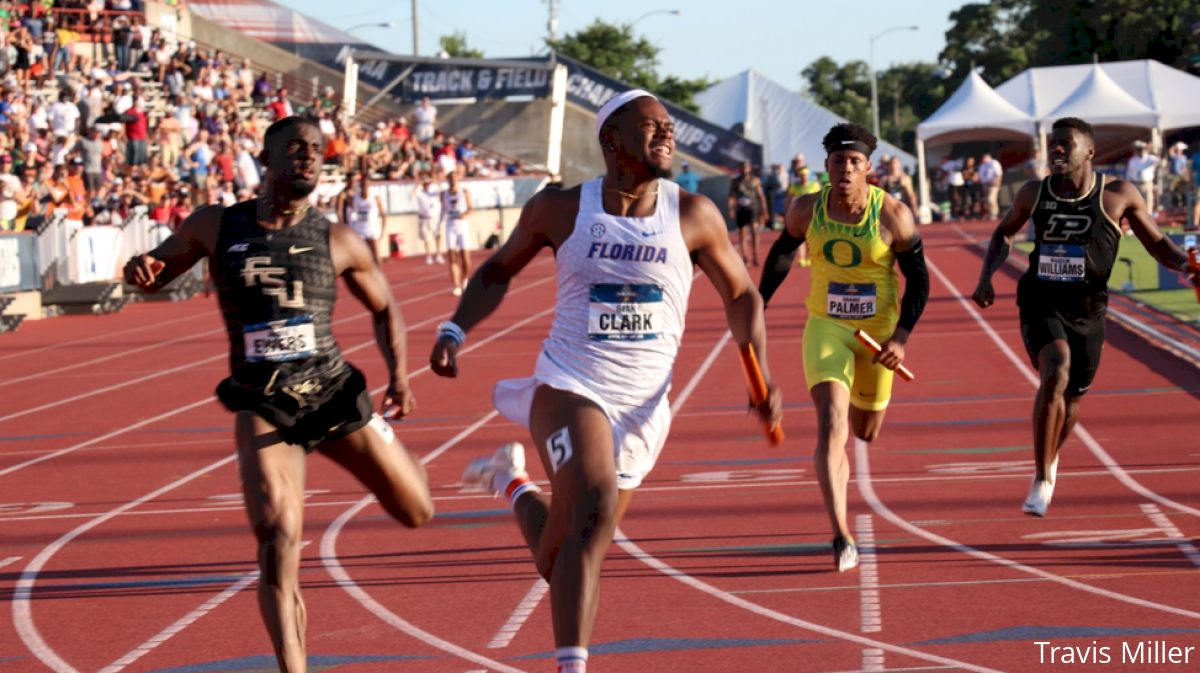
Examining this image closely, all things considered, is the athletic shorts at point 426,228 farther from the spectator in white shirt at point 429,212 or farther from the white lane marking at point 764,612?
the white lane marking at point 764,612

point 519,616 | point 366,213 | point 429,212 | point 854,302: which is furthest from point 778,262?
point 429,212

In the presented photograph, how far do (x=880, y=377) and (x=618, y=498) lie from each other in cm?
333

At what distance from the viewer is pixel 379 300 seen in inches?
268

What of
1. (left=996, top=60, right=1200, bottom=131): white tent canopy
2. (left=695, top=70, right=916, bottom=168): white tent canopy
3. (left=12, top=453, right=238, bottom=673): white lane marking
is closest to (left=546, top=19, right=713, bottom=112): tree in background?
(left=695, top=70, right=916, bottom=168): white tent canopy

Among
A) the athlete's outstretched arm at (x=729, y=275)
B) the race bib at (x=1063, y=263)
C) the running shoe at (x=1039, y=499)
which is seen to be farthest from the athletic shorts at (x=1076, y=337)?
the athlete's outstretched arm at (x=729, y=275)

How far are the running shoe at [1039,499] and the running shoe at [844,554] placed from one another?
1.46 metres

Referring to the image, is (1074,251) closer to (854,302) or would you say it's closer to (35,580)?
(854,302)

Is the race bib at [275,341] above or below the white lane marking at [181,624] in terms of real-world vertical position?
above

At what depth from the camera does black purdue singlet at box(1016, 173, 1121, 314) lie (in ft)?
31.2

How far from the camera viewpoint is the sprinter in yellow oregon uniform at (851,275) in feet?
28.4

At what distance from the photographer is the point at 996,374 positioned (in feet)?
55.7

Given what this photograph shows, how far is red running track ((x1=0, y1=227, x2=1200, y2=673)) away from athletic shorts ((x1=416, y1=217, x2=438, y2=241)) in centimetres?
2739

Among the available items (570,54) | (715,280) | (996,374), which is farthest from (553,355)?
(570,54)

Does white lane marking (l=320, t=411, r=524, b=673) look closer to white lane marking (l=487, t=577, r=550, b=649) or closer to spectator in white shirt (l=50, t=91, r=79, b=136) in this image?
white lane marking (l=487, t=577, r=550, b=649)
